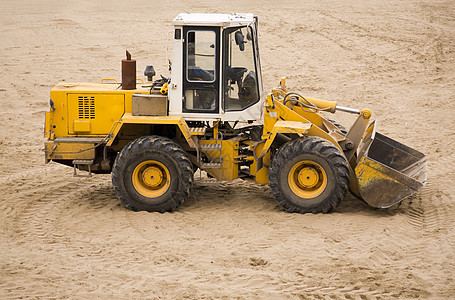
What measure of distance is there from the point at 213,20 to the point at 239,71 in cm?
81

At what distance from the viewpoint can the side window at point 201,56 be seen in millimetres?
9555

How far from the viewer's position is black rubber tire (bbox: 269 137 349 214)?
9383 millimetres

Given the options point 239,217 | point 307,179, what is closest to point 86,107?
point 239,217

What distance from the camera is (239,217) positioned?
9.64 metres

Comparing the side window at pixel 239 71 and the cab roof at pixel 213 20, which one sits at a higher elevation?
the cab roof at pixel 213 20

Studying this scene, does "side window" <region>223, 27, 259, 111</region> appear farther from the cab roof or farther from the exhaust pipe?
the exhaust pipe

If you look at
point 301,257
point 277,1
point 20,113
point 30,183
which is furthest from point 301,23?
point 301,257

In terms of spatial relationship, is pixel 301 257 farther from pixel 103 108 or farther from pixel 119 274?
pixel 103 108

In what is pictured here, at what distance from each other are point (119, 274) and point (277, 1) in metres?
17.3

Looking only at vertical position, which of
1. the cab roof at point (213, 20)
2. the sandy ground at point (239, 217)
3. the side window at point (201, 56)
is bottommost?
the sandy ground at point (239, 217)

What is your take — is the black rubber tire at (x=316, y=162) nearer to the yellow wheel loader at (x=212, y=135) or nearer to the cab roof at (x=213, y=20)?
the yellow wheel loader at (x=212, y=135)

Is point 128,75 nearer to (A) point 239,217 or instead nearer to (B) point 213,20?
(B) point 213,20

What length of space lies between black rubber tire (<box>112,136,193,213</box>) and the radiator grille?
0.83 meters

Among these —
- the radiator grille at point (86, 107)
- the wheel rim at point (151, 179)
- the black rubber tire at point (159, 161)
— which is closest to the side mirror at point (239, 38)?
the black rubber tire at point (159, 161)
